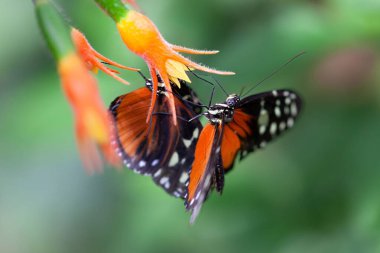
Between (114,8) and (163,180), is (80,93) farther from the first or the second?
(163,180)

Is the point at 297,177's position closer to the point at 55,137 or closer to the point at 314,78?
the point at 314,78

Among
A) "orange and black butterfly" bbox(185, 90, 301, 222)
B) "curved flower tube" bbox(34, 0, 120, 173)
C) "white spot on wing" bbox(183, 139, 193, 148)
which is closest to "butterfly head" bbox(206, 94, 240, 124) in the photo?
"orange and black butterfly" bbox(185, 90, 301, 222)

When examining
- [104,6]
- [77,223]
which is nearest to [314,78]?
[104,6]

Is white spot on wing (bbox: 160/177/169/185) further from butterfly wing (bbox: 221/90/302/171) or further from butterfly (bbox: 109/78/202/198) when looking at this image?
butterfly wing (bbox: 221/90/302/171)

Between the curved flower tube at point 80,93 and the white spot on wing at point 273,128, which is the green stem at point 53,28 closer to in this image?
the curved flower tube at point 80,93

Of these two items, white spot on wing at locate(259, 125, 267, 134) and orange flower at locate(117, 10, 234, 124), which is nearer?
orange flower at locate(117, 10, 234, 124)

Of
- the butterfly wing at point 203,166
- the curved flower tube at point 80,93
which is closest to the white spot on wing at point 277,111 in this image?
the butterfly wing at point 203,166
